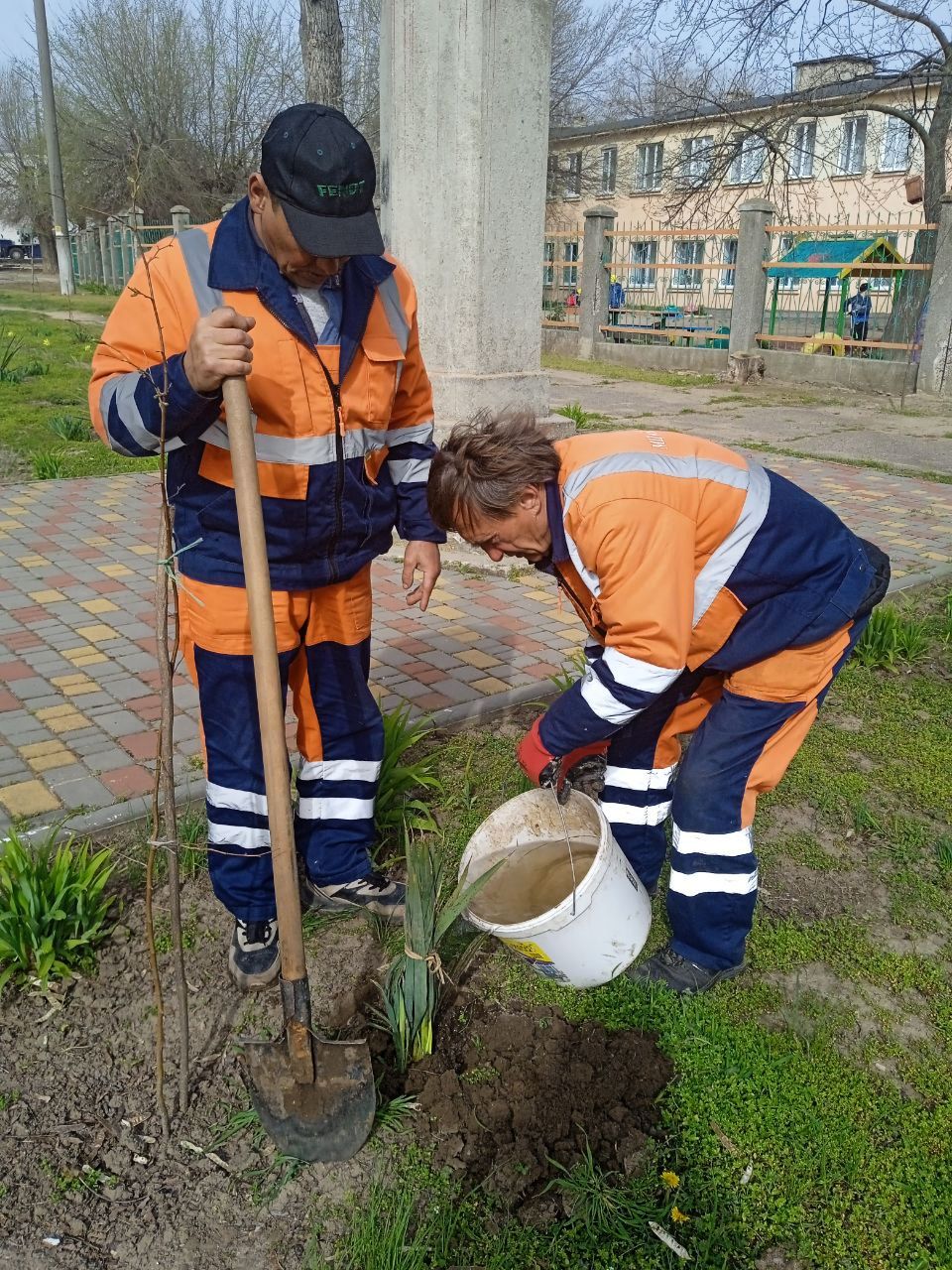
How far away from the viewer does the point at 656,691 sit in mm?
2090

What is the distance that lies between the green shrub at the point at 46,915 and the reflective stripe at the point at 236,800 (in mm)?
413

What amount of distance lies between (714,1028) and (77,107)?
37.2 metres

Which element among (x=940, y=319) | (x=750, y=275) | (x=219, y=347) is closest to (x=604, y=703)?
(x=219, y=347)

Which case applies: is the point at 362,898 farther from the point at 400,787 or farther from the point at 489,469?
the point at 489,469

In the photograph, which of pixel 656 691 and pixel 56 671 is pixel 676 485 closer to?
pixel 656 691

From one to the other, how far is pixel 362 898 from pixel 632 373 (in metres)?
14.8

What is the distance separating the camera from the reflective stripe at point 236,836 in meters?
2.42

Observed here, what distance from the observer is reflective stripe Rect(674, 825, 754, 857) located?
2438 millimetres

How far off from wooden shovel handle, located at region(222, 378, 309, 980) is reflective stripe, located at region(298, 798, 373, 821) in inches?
30.0

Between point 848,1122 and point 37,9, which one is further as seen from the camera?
point 37,9

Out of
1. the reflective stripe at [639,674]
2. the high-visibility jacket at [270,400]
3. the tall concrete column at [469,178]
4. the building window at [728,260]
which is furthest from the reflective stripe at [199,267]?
the building window at [728,260]

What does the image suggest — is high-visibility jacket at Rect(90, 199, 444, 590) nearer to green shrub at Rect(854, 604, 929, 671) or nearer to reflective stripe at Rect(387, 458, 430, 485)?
reflective stripe at Rect(387, 458, 430, 485)

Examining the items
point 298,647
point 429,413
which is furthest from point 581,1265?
point 429,413

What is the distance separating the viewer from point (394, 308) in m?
2.37
